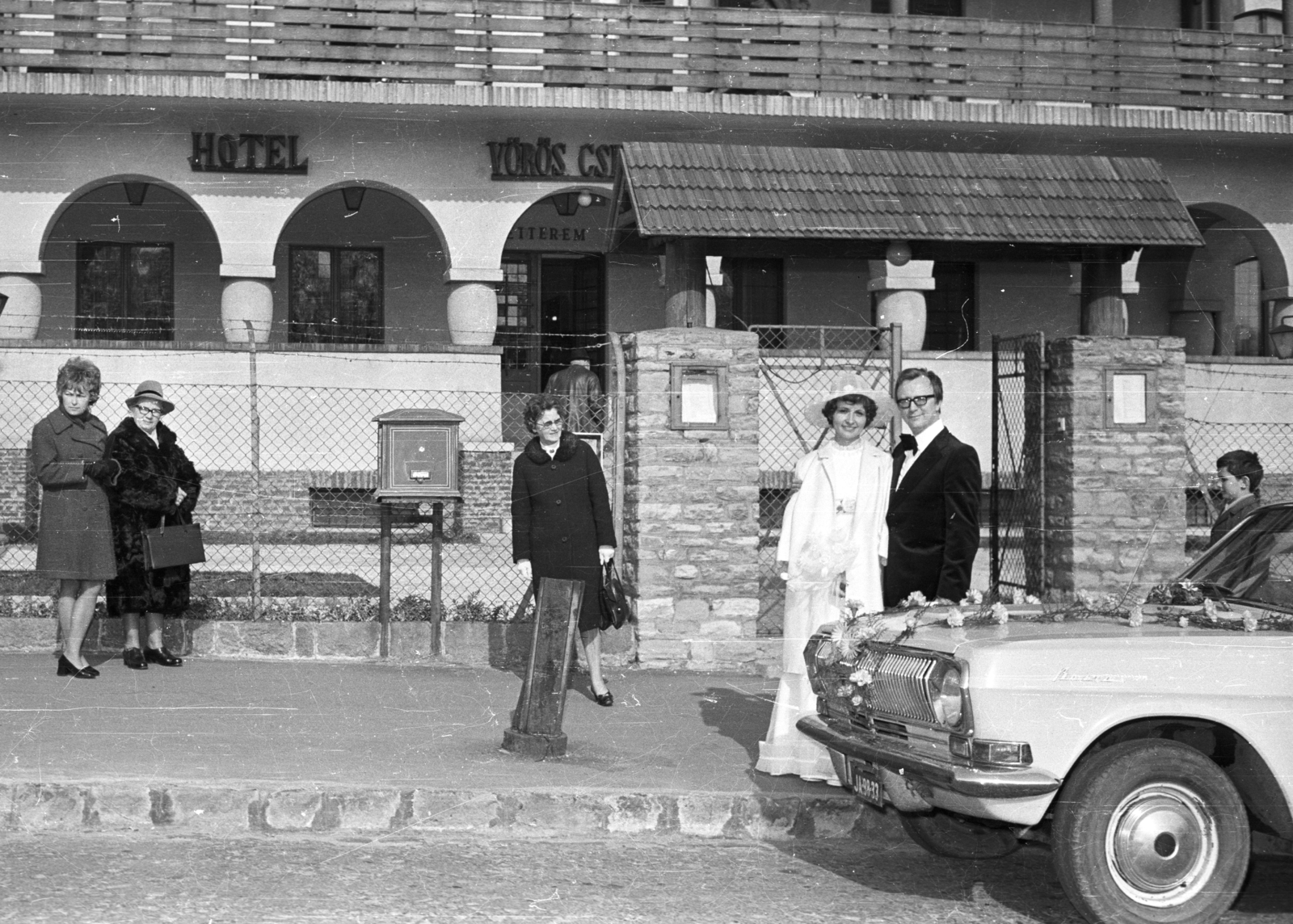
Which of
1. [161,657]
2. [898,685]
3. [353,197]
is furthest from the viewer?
[353,197]

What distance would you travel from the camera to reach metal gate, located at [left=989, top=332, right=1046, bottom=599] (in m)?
11.5

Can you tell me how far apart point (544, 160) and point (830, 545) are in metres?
13.3

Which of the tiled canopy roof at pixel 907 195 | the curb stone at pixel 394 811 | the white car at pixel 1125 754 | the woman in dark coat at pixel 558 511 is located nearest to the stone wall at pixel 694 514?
the woman in dark coat at pixel 558 511

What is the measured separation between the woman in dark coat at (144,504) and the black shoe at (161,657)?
0.02 meters

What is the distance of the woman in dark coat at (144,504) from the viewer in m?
9.82

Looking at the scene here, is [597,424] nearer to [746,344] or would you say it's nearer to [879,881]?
[746,344]

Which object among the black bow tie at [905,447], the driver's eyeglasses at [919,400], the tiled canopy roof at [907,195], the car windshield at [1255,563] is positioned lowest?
the car windshield at [1255,563]

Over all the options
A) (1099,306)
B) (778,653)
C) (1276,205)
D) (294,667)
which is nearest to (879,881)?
(778,653)

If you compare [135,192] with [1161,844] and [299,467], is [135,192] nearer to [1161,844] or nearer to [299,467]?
[299,467]

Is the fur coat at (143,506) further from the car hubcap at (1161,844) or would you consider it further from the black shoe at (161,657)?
the car hubcap at (1161,844)

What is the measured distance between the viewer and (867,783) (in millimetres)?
5906

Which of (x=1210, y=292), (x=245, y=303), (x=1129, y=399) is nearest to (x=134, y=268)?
(x=245, y=303)

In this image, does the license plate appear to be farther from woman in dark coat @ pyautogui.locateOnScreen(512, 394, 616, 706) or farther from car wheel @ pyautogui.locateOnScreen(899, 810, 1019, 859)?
woman in dark coat @ pyautogui.locateOnScreen(512, 394, 616, 706)

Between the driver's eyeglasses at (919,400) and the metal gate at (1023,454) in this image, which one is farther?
the metal gate at (1023,454)
